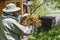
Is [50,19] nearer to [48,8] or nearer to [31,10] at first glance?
[31,10]

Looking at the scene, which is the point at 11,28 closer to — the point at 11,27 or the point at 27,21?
the point at 11,27

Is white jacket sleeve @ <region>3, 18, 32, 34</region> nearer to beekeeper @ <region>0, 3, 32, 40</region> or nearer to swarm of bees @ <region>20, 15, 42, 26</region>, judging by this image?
beekeeper @ <region>0, 3, 32, 40</region>

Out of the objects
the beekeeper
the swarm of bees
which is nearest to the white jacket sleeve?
the beekeeper

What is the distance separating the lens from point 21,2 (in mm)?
9578

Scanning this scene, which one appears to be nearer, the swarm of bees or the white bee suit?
the white bee suit

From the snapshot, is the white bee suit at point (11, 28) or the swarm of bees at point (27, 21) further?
the swarm of bees at point (27, 21)

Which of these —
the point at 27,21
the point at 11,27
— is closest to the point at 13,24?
the point at 11,27

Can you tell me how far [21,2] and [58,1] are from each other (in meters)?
1.39

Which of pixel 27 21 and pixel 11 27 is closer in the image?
pixel 11 27

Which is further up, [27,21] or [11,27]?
[11,27]

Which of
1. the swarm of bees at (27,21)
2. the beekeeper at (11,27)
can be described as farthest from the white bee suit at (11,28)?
the swarm of bees at (27,21)

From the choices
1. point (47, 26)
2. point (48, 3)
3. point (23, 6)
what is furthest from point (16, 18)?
point (48, 3)

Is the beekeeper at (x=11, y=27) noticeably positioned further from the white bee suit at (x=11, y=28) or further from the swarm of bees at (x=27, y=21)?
the swarm of bees at (x=27, y=21)

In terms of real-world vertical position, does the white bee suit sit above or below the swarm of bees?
above
